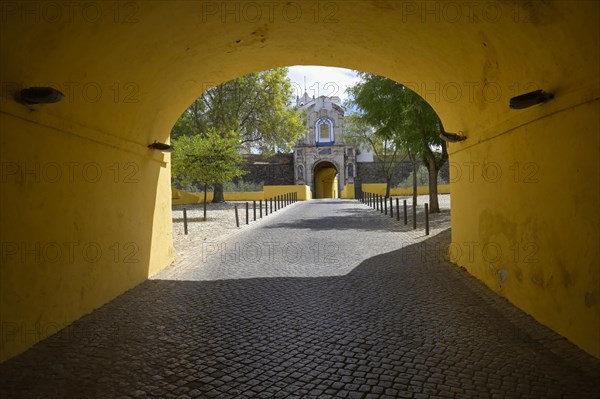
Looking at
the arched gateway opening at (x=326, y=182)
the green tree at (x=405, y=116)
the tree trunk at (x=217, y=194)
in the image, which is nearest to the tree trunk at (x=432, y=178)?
the green tree at (x=405, y=116)

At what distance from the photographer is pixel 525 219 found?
15.2 ft

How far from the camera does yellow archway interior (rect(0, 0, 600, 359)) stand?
11.7 ft

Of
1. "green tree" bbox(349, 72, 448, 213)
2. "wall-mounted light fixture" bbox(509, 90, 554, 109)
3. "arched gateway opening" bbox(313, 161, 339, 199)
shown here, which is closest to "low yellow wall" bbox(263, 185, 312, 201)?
"arched gateway opening" bbox(313, 161, 339, 199)

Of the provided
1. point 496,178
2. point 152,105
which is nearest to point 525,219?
point 496,178

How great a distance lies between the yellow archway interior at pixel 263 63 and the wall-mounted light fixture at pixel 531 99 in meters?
0.07

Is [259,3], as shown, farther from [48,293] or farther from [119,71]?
[48,293]

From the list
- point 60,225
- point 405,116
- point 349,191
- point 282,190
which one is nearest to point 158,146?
point 60,225

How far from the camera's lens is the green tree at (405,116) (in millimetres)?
14633

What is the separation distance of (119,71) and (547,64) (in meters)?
4.57

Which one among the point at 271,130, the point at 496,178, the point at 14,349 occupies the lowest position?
the point at 14,349

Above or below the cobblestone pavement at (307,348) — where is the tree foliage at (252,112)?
above

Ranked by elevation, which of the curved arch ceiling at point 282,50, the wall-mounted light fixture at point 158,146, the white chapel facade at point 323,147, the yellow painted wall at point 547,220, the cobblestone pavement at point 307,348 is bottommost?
the cobblestone pavement at point 307,348

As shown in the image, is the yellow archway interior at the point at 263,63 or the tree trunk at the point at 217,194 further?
the tree trunk at the point at 217,194

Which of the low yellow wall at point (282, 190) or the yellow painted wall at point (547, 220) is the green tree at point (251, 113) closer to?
the low yellow wall at point (282, 190)
